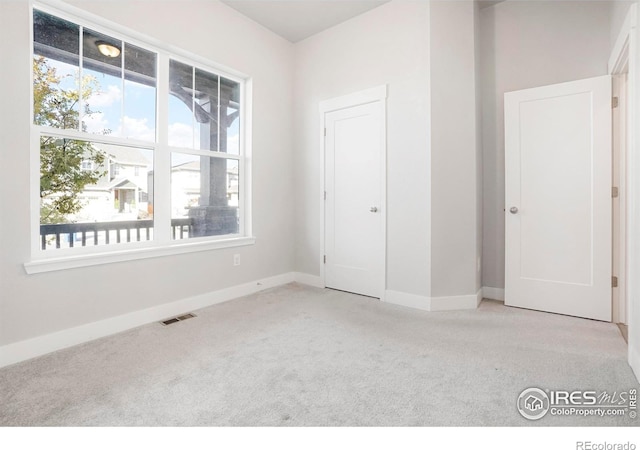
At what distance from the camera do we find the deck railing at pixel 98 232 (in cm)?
222

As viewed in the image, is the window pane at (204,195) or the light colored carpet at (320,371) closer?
the light colored carpet at (320,371)

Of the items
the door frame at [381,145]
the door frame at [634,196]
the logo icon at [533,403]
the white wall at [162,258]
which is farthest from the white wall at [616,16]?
the white wall at [162,258]

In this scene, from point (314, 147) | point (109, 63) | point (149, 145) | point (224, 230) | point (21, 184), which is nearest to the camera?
point (21, 184)

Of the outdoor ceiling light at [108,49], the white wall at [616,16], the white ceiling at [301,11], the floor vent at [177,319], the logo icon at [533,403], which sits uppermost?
Answer: the white ceiling at [301,11]

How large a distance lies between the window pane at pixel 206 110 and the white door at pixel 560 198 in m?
2.89

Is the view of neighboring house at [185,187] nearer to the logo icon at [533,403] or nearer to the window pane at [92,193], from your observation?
the window pane at [92,193]

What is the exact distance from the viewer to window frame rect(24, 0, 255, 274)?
2.11m

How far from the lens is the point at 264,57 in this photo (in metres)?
3.61

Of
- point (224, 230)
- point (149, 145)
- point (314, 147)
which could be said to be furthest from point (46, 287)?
point (314, 147)

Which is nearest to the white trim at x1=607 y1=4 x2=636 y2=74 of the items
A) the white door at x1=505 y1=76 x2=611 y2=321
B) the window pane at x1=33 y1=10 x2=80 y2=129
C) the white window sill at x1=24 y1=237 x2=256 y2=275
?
the white door at x1=505 y1=76 x2=611 y2=321

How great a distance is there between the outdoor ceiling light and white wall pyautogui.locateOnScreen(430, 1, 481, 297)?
2.68m
